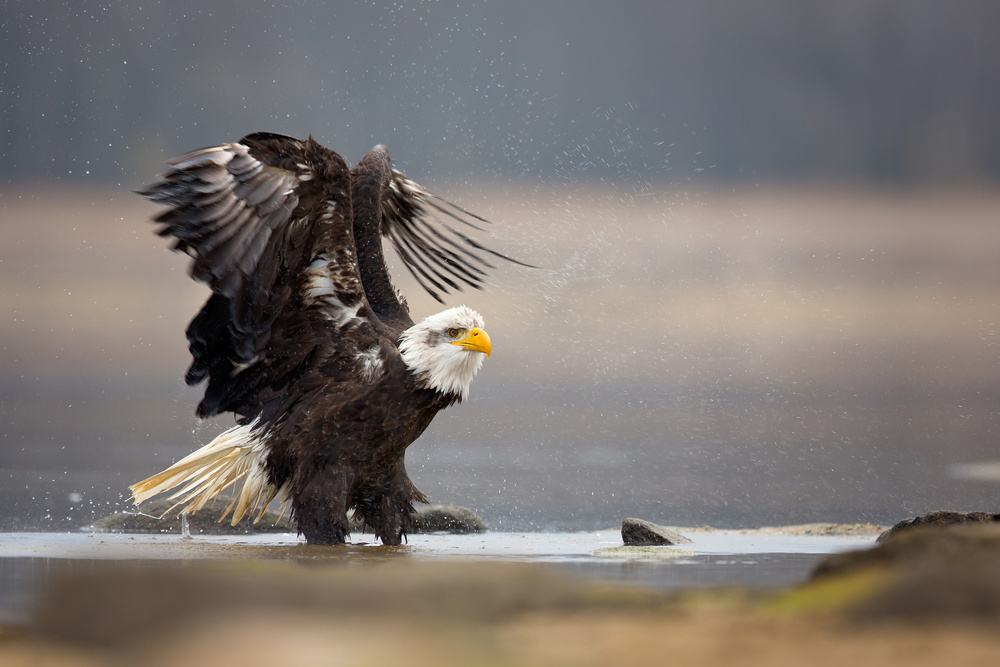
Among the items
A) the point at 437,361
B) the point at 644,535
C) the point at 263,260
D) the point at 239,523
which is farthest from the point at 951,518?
the point at 239,523

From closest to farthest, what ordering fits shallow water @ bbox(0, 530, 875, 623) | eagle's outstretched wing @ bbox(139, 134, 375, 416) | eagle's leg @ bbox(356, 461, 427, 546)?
shallow water @ bbox(0, 530, 875, 623) → eagle's outstretched wing @ bbox(139, 134, 375, 416) → eagle's leg @ bbox(356, 461, 427, 546)

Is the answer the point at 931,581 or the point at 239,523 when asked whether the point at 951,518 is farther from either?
the point at 239,523

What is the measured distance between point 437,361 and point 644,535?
1.36 m

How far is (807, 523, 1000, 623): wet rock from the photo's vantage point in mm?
1697

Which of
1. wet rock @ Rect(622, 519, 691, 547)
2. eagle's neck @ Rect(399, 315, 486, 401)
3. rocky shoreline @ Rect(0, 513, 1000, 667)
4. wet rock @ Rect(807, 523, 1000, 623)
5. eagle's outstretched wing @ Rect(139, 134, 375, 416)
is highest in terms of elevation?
eagle's outstretched wing @ Rect(139, 134, 375, 416)

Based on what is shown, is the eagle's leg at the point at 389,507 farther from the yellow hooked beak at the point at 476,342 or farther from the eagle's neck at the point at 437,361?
the yellow hooked beak at the point at 476,342

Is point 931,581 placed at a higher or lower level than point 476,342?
lower

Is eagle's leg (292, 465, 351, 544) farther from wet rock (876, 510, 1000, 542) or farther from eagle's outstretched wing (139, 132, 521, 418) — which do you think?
wet rock (876, 510, 1000, 542)

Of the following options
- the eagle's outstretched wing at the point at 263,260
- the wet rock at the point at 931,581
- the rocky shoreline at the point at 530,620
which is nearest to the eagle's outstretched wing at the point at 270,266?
the eagle's outstretched wing at the point at 263,260

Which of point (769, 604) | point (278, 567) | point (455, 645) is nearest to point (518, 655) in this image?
point (455, 645)

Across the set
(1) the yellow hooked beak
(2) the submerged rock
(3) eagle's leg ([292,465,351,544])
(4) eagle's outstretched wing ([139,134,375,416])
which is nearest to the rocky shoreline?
(4) eagle's outstretched wing ([139,134,375,416])

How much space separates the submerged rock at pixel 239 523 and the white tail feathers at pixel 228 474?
40.1 inches

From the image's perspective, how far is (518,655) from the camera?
167 cm

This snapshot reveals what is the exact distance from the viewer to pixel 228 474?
4992 mm
